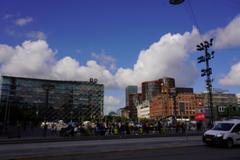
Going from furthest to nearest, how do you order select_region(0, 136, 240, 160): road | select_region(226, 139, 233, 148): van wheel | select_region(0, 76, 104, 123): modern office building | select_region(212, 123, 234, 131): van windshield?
select_region(0, 76, 104, 123): modern office building < select_region(212, 123, 234, 131): van windshield < select_region(226, 139, 233, 148): van wheel < select_region(0, 136, 240, 160): road

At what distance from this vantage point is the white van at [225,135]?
22.1m

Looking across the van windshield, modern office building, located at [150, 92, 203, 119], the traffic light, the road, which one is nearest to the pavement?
the road

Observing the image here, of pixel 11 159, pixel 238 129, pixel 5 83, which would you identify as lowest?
pixel 11 159

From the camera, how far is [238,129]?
23.2 meters

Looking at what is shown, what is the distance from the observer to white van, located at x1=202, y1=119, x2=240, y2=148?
2212 centimetres

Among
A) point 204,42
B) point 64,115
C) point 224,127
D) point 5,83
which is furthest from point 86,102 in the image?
point 224,127

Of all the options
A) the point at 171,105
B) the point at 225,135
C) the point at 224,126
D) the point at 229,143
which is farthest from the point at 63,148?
the point at 171,105

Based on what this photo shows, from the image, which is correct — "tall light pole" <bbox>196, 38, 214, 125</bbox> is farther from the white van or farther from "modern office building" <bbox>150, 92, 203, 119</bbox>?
"modern office building" <bbox>150, 92, 203, 119</bbox>

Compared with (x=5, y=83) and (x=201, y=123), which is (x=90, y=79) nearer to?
(x=5, y=83)

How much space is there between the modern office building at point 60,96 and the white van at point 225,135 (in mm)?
116084

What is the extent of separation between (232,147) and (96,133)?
2103cm

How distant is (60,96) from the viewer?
538ft

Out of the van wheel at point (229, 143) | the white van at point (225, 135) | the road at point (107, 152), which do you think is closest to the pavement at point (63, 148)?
the road at point (107, 152)

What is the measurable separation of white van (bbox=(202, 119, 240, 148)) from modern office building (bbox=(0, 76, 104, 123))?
381ft
